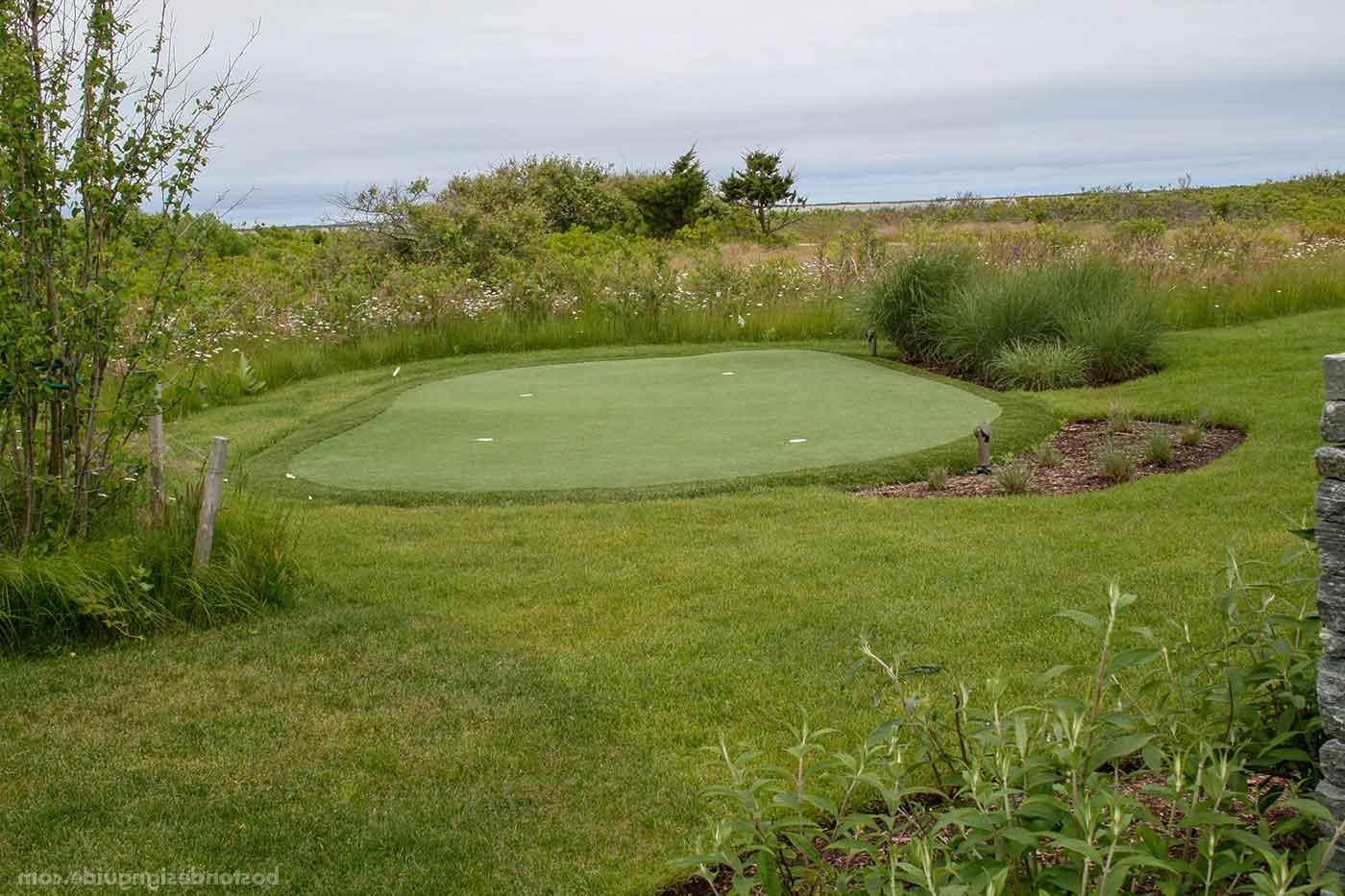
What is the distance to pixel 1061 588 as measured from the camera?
4770 millimetres

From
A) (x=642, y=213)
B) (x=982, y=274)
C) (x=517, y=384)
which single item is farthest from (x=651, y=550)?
A: (x=642, y=213)

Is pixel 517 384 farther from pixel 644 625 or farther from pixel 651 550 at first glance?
pixel 644 625

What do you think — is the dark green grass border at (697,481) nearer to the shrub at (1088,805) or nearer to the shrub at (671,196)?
the shrub at (1088,805)

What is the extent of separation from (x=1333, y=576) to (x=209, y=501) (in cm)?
392

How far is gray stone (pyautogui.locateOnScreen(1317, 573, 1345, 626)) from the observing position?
2.13 m

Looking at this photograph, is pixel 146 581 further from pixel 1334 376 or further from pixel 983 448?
pixel 983 448

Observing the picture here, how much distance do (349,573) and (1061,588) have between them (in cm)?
301

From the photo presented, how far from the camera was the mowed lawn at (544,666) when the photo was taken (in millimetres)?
3102

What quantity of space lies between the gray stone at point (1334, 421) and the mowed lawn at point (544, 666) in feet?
4.01

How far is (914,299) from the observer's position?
429 inches

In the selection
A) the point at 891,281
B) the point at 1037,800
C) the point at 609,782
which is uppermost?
the point at 891,281

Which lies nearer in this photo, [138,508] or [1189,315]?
[138,508]

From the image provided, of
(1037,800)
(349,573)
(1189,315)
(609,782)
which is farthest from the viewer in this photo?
(1189,315)

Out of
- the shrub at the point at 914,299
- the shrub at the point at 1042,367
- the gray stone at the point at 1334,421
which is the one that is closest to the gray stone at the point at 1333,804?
the gray stone at the point at 1334,421
